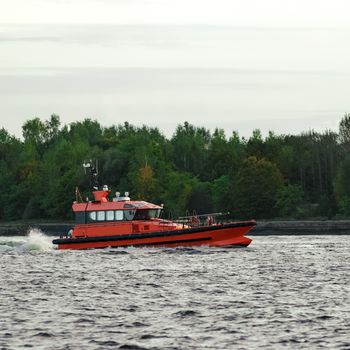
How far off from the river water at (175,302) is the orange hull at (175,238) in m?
2.28

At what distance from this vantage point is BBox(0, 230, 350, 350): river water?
112ft

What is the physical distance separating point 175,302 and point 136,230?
111 feet

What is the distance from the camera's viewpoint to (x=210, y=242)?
77.2 m

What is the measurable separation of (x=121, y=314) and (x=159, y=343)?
718 centimetres

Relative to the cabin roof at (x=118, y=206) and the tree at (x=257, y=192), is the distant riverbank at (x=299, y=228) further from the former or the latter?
the cabin roof at (x=118, y=206)

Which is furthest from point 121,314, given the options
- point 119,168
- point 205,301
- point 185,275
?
point 119,168

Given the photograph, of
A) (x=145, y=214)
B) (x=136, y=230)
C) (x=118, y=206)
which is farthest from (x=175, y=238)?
(x=118, y=206)

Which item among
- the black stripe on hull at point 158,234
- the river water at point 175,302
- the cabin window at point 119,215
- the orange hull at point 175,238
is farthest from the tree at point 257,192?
the river water at point 175,302

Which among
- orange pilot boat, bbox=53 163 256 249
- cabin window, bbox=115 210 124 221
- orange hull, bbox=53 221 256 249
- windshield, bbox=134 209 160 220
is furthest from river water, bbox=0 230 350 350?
windshield, bbox=134 209 160 220

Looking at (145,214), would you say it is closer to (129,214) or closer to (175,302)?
(129,214)

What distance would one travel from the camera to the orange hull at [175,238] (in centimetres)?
7562

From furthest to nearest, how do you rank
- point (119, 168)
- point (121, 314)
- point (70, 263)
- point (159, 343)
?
point (119, 168)
point (70, 263)
point (121, 314)
point (159, 343)

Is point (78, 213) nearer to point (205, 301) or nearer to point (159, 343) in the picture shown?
point (205, 301)

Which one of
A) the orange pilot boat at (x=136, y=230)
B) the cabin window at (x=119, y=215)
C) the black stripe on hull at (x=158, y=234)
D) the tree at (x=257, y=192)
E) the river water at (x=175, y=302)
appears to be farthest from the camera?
the tree at (x=257, y=192)
